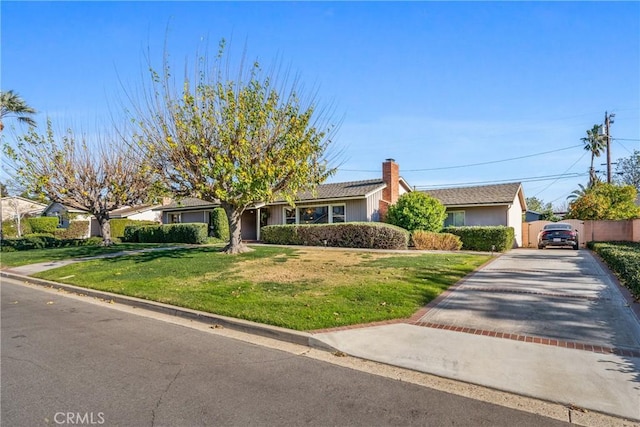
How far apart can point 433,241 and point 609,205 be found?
Result: 1652cm

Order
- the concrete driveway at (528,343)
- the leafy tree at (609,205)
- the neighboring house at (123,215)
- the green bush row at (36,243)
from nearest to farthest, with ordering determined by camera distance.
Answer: the concrete driveway at (528,343), the green bush row at (36,243), the leafy tree at (609,205), the neighboring house at (123,215)

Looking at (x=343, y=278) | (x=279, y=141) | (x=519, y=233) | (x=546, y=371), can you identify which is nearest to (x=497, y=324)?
(x=546, y=371)

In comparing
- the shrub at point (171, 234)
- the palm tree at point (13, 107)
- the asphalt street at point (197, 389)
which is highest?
the palm tree at point (13, 107)

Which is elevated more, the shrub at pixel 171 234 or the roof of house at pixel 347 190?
the roof of house at pixel 347 190

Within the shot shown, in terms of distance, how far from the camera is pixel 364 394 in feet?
13.5

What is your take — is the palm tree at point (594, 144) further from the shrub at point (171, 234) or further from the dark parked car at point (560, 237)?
the shrub at point (171, 234)

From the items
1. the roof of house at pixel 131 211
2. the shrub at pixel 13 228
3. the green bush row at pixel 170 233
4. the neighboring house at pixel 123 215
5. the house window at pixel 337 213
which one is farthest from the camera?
the shrub at pixel 13 228

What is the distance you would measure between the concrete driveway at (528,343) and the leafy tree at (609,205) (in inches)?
883

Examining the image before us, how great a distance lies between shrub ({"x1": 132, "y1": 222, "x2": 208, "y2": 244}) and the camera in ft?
80.8

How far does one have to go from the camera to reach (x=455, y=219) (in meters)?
26.1

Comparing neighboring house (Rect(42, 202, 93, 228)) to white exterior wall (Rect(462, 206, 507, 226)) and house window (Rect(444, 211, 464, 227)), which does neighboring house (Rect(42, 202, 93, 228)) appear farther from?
white exterior wall (Rect(462, 206, 507, 226))

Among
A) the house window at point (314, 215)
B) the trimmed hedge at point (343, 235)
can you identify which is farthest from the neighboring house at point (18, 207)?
the trimmed hedge at point (343, 235)

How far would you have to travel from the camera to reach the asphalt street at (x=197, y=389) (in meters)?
3.63

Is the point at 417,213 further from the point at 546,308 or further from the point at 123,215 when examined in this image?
the point at 123,215
